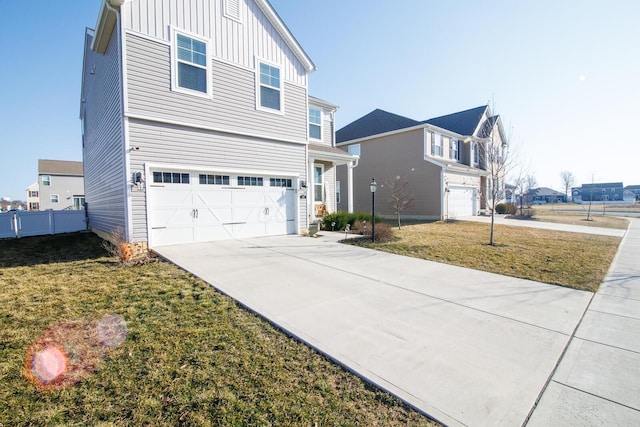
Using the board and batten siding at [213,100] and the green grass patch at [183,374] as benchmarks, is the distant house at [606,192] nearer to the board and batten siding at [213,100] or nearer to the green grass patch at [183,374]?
the board and batten siding at [213,100]

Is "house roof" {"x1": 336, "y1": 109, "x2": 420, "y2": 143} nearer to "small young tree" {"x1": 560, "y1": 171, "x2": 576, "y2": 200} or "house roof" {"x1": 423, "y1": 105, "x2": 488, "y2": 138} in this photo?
"house roof" {"x1": 423, "y1": 105, "x2": 488, "y2": 138}

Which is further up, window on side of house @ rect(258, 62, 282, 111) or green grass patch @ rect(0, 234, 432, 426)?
window on side of house @ rect(258, 62, 282, 111)

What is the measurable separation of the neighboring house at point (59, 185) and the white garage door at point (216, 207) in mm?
34441

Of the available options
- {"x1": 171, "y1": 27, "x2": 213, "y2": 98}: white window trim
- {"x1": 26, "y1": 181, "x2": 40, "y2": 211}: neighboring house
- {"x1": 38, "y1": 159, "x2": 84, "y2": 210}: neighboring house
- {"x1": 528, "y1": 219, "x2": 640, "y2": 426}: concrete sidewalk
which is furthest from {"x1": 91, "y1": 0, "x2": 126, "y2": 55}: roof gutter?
{"x1": 26, "y1": 181, "x2": 40, "y2": 211}: neighboring house

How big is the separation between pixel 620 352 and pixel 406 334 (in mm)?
2320

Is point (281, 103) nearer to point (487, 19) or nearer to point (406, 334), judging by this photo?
point (487, 19)

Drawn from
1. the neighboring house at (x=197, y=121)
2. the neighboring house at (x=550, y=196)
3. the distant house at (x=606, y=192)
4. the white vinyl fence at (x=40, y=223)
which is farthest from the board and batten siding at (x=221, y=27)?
the distant house at (x=606, y=192)

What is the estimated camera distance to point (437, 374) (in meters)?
2.73

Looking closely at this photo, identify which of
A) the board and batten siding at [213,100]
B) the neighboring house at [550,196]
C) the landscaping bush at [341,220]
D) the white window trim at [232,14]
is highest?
the white window trim at [232,14]

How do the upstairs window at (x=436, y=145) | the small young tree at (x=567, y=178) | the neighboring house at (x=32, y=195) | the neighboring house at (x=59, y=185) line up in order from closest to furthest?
the upstairs window at (x=436, y=145), the neighboring house at (x=59, y=185), the neighboring house at (x=32, y=195), the small young tree at (x=567, y=178)

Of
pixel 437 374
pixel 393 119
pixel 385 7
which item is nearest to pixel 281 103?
pixel 385 7

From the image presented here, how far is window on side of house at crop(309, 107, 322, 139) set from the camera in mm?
14664

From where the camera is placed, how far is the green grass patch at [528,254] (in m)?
6.30

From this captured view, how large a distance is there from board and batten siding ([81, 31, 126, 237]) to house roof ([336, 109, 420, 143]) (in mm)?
16714
